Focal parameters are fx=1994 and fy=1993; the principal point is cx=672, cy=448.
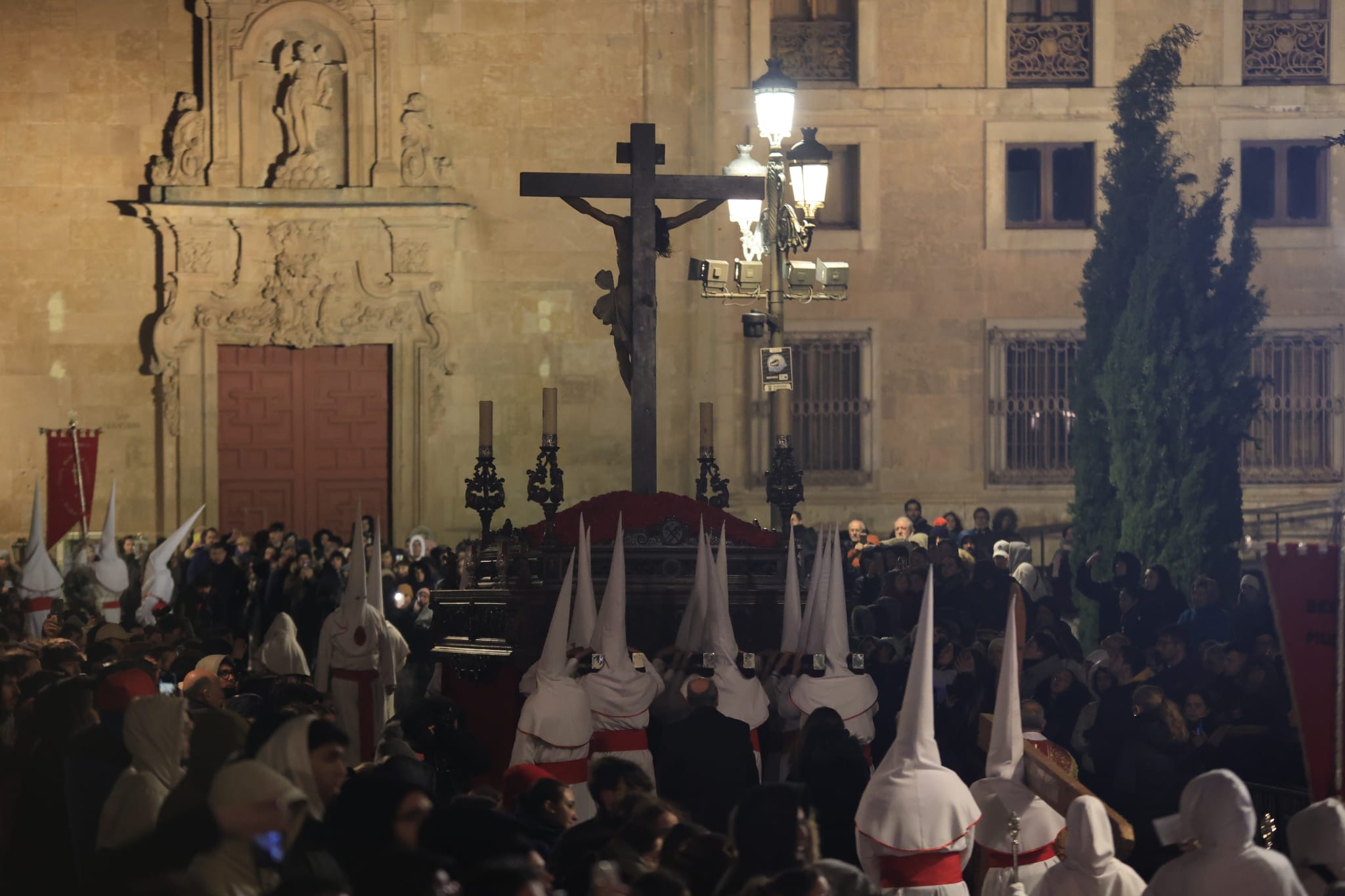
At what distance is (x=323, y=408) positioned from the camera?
24750mm

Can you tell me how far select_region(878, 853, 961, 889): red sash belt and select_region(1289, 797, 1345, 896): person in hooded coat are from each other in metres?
1.47

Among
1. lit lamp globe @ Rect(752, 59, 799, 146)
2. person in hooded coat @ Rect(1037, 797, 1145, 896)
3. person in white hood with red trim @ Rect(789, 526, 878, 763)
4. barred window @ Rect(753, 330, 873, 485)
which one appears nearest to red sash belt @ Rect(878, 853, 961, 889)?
person in hooded coat @ Rect(1037, 797, 1145, 896)

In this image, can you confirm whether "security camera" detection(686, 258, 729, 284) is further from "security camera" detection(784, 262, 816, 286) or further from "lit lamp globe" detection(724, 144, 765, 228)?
"security camera" detection(784, 262, 816, 286)

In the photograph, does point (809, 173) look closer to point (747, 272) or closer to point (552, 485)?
point (747, 272)

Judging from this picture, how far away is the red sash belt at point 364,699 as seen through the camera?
1317 cm

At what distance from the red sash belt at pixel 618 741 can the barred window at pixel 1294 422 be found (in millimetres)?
15717

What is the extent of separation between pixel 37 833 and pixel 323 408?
57.0 ft

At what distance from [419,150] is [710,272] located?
28.2 ft

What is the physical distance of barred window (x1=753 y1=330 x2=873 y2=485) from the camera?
2456 cm

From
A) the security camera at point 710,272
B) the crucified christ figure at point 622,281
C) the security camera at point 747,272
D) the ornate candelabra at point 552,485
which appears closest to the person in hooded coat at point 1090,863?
the ornate candelabra at point 552,485

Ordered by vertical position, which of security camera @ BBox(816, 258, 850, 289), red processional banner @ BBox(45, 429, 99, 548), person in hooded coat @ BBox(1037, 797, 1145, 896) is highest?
security camera @ BBox(816, 258, 850, 289)

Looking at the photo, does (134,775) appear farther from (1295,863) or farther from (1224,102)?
(1224,102)

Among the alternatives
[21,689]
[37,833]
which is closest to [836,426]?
[21,689]

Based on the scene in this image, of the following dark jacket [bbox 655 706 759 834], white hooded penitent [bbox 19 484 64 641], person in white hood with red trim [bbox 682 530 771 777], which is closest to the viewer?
dark jacket [bbox 655 706 759 834]
